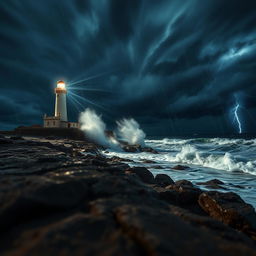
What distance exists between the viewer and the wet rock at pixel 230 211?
8.82 ft

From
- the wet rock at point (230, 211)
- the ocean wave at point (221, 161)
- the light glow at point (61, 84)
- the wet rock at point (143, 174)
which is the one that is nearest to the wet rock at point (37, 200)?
the wet rock at point (230, 211)

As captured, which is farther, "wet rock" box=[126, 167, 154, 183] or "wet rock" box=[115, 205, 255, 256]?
"wet rock" box=[126, 167, 154, 183]

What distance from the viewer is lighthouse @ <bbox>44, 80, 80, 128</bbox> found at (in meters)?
26.6

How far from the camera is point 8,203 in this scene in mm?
1355

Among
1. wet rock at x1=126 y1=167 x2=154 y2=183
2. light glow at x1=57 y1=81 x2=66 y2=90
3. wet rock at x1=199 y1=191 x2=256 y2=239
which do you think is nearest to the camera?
wet rock at x1=199 y1=191 x2=256 y2=239

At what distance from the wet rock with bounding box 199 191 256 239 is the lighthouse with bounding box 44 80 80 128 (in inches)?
1061

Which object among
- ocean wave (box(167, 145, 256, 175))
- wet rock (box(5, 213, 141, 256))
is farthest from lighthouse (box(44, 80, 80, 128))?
wet rock (box(5, 213, 141, 256))

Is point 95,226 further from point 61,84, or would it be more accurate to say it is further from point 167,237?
point 61,84

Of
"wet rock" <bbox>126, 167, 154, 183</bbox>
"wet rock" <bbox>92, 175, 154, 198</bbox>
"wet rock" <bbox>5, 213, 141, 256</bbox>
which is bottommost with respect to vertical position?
"wet rock" <bbox>126, 167, 154, 183</bbox>

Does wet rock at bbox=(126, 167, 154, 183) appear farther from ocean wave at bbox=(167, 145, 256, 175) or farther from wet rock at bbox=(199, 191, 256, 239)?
ocean wave at bbox=(167, 145, 256, 175)

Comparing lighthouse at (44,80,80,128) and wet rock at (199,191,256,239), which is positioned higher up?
lighthouse at (44,80,80,128)

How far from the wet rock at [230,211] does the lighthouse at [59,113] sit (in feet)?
88.4

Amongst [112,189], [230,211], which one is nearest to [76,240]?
[112,189]

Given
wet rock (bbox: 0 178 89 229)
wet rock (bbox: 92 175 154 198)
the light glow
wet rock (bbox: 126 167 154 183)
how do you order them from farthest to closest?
the light glow → wet rock (bbox: 126 167 154 183) → wet rock (bbox: 92 175 154 198) → wet rock (bbox: 0 178 89 229)
